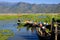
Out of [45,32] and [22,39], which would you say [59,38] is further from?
[22,39]

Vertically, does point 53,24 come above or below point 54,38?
above

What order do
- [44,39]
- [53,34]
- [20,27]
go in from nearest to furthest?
[53,34]
[44,39]
[20,27]

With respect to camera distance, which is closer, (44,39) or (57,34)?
(57,34)

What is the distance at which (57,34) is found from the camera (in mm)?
19688

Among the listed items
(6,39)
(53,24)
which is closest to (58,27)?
(53,24)

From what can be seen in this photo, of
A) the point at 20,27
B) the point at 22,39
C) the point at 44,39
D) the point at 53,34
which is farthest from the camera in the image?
the point at 20,27

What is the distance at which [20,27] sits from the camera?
4150 cm

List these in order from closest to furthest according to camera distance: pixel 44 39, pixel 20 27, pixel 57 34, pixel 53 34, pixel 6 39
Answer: pixel 57 34 < pixel 53 34 < pixel 44 39 < pixel 6 39 < pixel 20 27

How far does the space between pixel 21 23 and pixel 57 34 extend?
22502 millimetres

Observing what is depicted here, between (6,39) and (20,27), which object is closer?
(6,39)

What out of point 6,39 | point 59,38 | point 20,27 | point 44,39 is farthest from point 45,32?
point 20,27

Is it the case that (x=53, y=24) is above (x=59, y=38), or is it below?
above

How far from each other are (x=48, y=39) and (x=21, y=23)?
1988 centimetres

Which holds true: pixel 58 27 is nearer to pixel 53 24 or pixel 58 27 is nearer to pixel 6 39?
pixel 53 24
